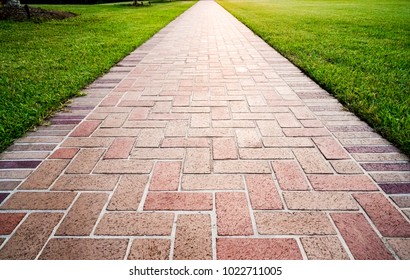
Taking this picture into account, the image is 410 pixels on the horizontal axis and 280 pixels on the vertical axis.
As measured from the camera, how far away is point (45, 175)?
6.52 ft

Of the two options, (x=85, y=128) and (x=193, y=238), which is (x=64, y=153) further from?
(x=193, y=238)

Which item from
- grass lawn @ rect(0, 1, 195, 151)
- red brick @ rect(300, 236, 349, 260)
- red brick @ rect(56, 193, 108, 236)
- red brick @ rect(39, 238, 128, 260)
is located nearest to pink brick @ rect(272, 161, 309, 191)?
red brick @ rect(300, 236, 349, 260)

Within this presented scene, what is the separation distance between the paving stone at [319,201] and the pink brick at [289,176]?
0.07 metres

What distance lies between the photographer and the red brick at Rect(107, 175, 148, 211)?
171cm

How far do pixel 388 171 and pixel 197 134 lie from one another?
5.01 feet

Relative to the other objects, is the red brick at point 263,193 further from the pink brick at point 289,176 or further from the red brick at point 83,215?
the red brick at point 83,215

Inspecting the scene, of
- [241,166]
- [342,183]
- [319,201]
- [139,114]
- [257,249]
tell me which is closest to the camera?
[257,249]

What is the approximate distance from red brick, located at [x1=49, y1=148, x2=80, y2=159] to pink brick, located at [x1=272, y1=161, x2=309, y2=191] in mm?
1600

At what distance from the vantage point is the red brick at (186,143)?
2.36 m

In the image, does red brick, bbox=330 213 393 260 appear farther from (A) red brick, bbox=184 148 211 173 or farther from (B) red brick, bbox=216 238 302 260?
(A) red brick, bbox=184 148 211 173

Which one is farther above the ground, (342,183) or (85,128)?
(85,128)

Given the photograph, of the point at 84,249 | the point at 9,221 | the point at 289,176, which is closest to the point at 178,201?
the point at 84,249

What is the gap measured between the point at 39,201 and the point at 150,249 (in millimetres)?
843
